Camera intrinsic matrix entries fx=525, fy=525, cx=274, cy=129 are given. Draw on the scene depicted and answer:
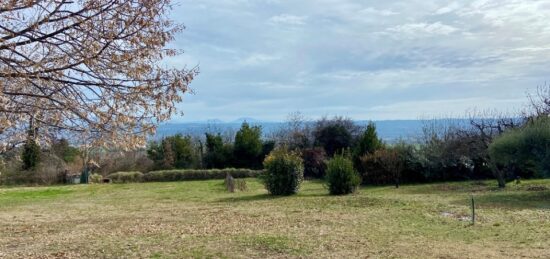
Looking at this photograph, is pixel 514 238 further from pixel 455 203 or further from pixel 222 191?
pixel 222 191

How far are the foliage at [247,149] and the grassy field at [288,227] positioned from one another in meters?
12.1

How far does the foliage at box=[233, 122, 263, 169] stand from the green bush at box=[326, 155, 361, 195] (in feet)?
41.9

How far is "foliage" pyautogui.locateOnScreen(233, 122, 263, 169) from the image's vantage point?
30.0 m

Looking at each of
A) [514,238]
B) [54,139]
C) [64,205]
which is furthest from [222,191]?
[54,139]

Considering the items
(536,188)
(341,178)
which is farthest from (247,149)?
(536,188)

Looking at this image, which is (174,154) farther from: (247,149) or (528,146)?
(528,146)

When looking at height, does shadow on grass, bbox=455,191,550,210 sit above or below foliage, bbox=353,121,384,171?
below

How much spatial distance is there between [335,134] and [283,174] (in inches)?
444

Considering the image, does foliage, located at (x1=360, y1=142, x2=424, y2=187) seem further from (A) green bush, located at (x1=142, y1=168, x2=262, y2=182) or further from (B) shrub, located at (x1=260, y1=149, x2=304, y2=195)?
(A) green bush, located at (x1=142, y1=168, x2=262, y2=182)

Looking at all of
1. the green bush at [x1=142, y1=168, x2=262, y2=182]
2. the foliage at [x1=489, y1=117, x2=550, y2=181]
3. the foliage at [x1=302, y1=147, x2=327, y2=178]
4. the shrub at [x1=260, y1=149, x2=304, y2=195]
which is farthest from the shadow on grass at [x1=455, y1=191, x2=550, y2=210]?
the green bush at [x1=142, y1=168, x2=262, y2=182]

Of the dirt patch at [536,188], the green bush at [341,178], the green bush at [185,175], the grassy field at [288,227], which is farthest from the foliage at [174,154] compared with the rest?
the dirt patch at [536,188]

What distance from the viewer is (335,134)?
28.7m

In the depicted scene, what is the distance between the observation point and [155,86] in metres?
5.71

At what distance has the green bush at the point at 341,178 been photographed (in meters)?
17.4
